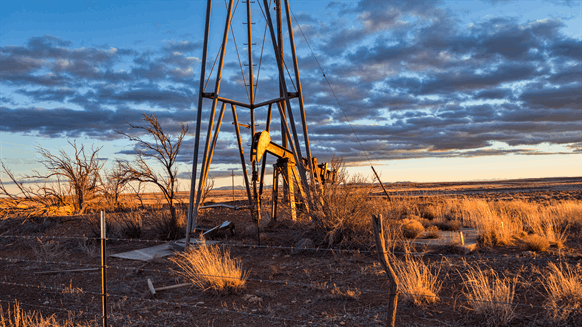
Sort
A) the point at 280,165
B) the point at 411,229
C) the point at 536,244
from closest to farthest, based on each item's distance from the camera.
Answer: the point at 536,244
the point at 411,229
the point at 280,165

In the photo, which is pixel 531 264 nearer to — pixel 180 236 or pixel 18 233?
pixel 180 236

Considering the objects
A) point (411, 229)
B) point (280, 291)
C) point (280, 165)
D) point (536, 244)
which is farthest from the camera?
point (280, 165)

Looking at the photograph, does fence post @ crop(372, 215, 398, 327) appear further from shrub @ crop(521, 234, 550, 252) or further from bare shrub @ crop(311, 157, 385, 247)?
shrub @ crop(521, 234, 550, 252)

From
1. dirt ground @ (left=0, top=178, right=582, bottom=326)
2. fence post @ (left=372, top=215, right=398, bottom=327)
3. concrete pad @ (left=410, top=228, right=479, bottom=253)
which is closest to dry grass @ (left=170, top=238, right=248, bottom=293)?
dirt ground @ (left=0, top=178, right=582, bottom=326)

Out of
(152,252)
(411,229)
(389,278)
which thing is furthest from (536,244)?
(152,252)

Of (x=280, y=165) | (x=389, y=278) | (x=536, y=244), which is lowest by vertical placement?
(x=536, y=244)

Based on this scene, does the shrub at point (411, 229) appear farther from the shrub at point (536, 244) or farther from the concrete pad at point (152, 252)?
the concrete pad at point (152, 252)

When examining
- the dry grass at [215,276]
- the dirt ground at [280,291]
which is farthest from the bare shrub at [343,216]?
the dry grass at [215,276]

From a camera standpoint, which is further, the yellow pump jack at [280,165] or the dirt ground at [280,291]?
the yellow pump jack at [280,165]

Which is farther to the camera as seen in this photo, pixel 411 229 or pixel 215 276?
pixel 411 229

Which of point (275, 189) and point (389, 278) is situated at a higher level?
point (275, 189)

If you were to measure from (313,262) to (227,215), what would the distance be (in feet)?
27.5

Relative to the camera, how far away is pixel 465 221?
1316cm

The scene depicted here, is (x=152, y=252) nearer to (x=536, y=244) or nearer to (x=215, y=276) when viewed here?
(x=215, y=276)
